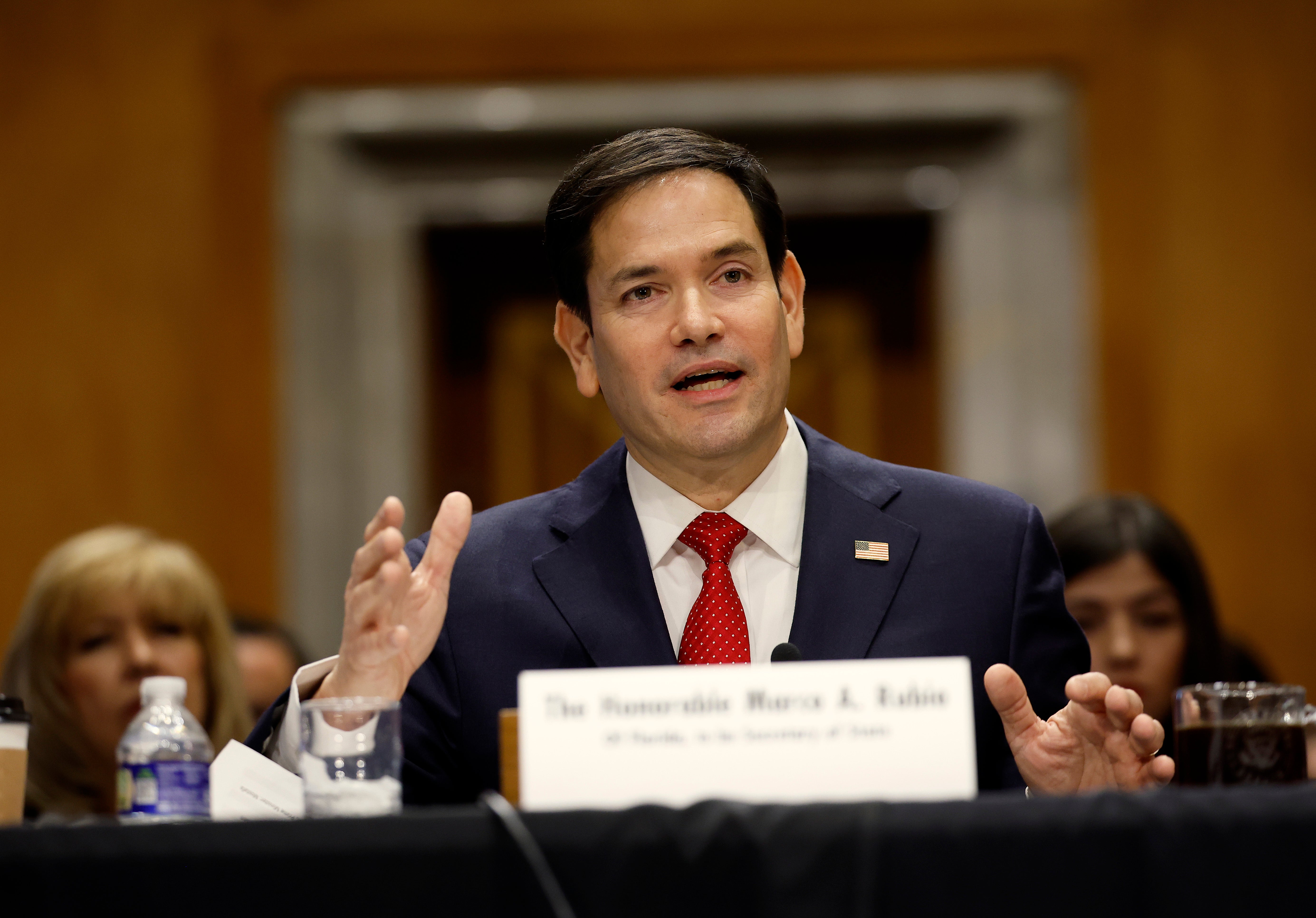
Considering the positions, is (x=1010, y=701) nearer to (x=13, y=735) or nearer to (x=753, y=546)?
(x=753, y=546)

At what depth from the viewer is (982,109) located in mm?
4062

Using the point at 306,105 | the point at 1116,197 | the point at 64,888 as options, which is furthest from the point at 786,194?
the point at 64,888

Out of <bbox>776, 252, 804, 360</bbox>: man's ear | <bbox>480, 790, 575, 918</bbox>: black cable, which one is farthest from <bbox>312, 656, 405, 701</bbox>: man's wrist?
<bbox>776, 252, 804, 360</bbox>: man's ear

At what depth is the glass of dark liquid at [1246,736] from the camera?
1.30m

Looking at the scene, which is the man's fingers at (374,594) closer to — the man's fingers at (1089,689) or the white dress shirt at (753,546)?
the white dress shirt at (753,546)

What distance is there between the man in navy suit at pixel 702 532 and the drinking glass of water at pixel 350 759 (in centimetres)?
42

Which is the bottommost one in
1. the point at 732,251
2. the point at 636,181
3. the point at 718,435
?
the point at 718,435

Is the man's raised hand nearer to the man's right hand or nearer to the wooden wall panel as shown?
the man's right hand

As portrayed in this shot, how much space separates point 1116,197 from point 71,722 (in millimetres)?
2986

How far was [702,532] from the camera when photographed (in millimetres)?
1955

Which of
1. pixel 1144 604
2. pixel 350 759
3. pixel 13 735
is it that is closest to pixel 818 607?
pixel 350 759

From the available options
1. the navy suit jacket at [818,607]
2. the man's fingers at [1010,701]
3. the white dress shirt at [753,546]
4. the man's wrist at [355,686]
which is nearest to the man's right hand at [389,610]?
the man's wrist at [355,686]

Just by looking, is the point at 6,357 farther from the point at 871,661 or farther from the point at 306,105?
the point at 871,661

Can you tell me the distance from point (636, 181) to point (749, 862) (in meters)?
1.16
